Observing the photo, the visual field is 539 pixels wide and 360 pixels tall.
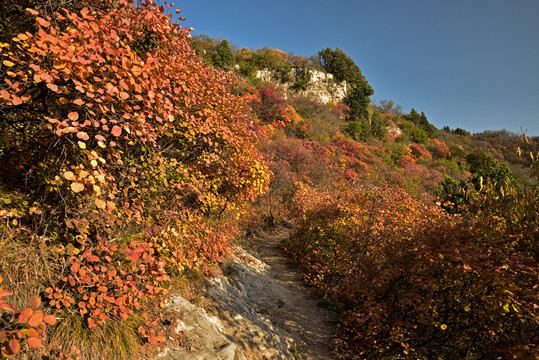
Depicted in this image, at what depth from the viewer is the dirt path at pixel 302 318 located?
230 inches

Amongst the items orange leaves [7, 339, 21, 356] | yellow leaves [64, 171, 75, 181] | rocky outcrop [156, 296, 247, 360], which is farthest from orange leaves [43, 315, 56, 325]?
rocky outcrop [156, 296, 247, 360]

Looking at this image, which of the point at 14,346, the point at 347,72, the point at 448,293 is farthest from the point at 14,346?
the point at 347,72

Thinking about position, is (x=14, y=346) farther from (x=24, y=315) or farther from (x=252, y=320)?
(x=252, y=320)

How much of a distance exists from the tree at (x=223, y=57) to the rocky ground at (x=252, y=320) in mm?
28453

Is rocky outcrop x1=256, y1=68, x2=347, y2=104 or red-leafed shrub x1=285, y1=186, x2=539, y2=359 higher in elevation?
rocky outcrop x1=256, y1=68, x2=347, y2=104

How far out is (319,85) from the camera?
127 feet

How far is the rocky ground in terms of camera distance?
12.6 ft

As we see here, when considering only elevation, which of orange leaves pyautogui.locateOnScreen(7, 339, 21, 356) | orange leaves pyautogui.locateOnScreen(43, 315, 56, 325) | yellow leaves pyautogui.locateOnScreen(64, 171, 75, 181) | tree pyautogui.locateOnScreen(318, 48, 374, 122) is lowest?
orange leaves pyautogui.locateOnScreen(7, 339, 21, 356)

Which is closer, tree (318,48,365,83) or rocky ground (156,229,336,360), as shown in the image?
rocky ground (156,229,336,360)

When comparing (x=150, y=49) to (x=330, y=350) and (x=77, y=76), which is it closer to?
(x=77, y=76)

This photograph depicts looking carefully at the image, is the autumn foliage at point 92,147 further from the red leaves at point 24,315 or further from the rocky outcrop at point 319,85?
the rocky outcrop at point 319,85

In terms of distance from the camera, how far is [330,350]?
5.80 metres

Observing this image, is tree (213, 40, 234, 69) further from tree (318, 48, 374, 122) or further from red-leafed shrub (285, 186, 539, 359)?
red-leafed shrub (285, 186, 539, 359)

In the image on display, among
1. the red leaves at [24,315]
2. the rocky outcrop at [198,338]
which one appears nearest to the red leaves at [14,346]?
the red leaves at [24,315]
